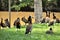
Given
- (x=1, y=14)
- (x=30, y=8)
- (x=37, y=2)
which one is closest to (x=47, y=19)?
(x=37, y=2)

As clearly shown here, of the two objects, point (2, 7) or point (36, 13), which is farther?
point (2, 7)

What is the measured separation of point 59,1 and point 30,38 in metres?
23.7

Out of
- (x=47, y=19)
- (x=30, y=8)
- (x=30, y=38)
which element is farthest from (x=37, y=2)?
(x=30, y=8)

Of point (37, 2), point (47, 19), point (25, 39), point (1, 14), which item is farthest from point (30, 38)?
point (1, 14)

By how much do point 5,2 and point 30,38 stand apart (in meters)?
23.5

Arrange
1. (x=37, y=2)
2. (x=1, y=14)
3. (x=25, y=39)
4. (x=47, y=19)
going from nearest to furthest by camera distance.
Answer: (x=25, y=39), (x=47, y=19), (x=37, y=2), (x=1, y=14)

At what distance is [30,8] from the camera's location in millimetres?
33406

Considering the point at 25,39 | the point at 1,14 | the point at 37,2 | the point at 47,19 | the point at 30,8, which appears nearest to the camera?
the point at 25,39

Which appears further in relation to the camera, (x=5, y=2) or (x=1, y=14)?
(x=5, y=2)

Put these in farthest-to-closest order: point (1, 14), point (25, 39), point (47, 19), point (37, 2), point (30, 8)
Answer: point (30, 8) → point (1, 14) → point (37, 2) → point (47, 19) → point (25, 39)

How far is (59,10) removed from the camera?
3375 centimetres

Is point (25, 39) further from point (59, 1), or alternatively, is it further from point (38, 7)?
point (59, 1)

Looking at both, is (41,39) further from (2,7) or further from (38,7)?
(2,7)

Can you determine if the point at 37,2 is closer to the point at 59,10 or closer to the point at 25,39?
the point at 25,39
